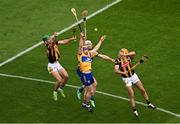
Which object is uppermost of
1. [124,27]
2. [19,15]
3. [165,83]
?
[19,15]

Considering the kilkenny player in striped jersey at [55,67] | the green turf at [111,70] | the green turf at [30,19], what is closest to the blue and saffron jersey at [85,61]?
the kilkenny player in striped jersey at [55,67]

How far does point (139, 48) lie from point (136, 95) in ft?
15.7

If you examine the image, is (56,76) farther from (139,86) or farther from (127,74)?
(139,86)

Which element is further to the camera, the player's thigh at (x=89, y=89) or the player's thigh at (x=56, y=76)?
the player's thigh at (x=56, y=76)

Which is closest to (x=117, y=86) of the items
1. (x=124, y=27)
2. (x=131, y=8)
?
(x=124, y=27)

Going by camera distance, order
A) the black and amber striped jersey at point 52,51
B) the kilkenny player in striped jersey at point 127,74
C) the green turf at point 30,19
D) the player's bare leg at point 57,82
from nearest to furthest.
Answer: the kilkenny player in striped jersey at point 127,74 < the player's bare leg at point 57,82 < the black and amber striped jersey at point 52,51 < the green turf at point 30,19

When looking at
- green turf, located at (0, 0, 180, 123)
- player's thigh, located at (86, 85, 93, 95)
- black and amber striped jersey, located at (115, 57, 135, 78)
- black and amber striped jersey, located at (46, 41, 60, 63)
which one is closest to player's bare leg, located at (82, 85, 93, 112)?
player's thigh, located at (86, 85, 93, 95)

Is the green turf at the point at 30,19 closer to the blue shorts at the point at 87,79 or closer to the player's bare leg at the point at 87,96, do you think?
the blue shorts at the point at 87,79

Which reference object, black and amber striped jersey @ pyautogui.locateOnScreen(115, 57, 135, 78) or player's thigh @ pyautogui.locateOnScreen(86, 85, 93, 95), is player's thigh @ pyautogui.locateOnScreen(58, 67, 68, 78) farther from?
black and amber striped jersey @ pyautogui.locateOnScreen(115, 57, 135, 78)

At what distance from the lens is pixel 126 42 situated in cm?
3406

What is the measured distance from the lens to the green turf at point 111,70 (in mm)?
27750

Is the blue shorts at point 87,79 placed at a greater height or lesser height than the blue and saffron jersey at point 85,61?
lesser

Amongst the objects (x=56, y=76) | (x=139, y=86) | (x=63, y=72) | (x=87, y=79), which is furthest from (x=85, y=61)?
(x=139, y=86)

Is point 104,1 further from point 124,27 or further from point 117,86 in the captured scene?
point 117,86
